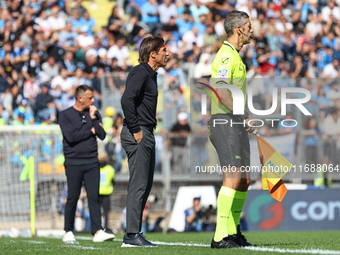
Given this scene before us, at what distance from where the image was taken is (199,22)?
61.2 feet

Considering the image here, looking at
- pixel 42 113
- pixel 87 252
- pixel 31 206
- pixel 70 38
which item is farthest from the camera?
pixel 70 38

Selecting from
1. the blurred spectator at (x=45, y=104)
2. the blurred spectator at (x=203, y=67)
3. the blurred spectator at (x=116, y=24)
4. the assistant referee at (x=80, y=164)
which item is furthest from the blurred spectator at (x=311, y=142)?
the blurred spectator at (x=116, y=24)

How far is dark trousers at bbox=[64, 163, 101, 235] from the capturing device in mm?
8094

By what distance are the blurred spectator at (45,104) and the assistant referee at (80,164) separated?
6878 mm

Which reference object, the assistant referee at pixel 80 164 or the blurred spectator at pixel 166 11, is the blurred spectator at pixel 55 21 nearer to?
the blurred spectator at pixel 166 11

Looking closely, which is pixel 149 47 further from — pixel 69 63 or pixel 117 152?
pixel 69 63

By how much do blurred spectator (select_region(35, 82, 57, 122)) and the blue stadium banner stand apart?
5.82 metres

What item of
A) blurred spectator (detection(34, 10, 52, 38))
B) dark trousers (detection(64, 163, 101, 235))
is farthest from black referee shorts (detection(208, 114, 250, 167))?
blurred spectator (detection(34, 10, 52, 38))

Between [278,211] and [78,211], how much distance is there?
4148mm

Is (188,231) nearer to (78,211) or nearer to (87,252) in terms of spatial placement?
(78,211)

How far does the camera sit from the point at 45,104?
15289 millimetres

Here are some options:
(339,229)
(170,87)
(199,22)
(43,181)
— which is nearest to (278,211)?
(339,229)

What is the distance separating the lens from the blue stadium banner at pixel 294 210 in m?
12.2

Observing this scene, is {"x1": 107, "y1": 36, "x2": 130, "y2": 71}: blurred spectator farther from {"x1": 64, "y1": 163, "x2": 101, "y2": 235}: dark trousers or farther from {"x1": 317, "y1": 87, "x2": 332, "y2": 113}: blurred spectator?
{"x1": 64, "y1": 163, "x2": 101, "y2": 235}: dark trousers
